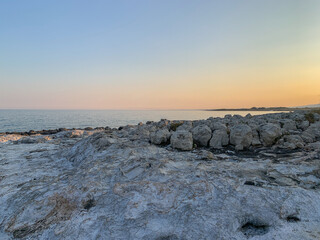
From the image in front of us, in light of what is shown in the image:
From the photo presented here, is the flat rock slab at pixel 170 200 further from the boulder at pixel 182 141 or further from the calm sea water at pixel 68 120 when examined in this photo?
the calm sea water at pixel 68 120

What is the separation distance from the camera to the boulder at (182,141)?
884 cm

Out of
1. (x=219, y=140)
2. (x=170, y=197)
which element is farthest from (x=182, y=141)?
(x=170, y=197)

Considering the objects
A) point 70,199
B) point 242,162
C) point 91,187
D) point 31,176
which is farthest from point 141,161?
point 31,176

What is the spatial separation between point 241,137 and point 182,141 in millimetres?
2810

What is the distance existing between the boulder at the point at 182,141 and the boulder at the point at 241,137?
2.10m

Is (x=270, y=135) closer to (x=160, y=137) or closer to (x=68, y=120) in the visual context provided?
(x=160, y=137)

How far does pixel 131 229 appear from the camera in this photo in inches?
152

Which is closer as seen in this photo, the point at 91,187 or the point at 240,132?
the point at 91,187

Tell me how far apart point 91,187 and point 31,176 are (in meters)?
3.49

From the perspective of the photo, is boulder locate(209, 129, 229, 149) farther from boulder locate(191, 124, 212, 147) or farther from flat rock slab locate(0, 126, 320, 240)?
flat rock slab locate(0, 126, 320, 240)

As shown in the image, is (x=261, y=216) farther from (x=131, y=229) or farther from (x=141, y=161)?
(x=141, y=161)

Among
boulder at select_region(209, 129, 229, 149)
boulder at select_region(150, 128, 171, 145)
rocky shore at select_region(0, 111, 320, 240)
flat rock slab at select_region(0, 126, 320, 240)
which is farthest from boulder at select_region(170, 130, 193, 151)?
flat rock slab at select_region(0, 126, 320, 240)

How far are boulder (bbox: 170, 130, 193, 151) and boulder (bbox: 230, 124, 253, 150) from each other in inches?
82.6

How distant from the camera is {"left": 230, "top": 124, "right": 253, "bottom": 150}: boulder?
8.95 m
